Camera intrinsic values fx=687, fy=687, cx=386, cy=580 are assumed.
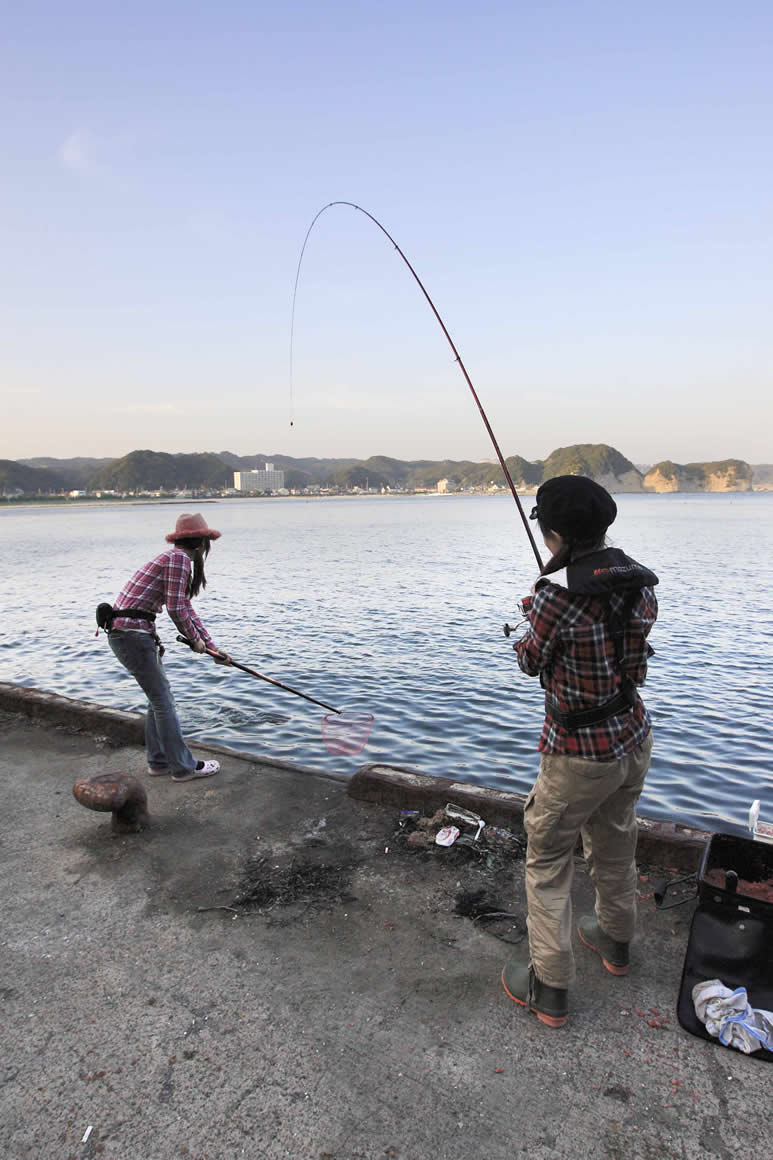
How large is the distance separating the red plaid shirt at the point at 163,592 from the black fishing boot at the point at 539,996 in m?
3.48

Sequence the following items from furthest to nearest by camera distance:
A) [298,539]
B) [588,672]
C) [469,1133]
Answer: [298,539]
[588,672]
[469,1133]

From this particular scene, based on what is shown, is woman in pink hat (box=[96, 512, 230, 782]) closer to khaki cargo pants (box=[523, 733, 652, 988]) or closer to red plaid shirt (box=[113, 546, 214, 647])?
red plaid shirt (box=[113, 546, 214, 647])

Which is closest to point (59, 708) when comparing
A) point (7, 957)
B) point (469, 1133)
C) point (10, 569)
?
point (7, 957)

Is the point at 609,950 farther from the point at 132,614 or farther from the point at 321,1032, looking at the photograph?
the point at 132,614

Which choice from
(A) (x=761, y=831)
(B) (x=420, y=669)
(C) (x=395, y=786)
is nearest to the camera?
(A) (x=761, y=831)

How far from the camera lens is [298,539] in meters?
67.6

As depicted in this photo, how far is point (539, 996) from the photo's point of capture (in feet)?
10.3

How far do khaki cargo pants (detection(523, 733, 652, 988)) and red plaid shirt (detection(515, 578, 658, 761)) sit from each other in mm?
72

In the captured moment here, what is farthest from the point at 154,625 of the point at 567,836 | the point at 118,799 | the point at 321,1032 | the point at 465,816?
the point at 567,836

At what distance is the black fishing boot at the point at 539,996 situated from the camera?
3094 mm

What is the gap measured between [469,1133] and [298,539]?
65.9 m

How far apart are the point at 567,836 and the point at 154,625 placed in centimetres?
380

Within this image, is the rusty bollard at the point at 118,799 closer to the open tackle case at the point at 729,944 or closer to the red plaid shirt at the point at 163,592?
the red plaid shirt at the point at 163,592

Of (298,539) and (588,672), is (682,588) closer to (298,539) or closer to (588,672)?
(588,672)
